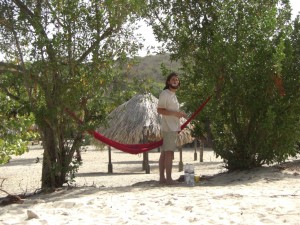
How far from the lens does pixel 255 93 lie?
6398 millimetres

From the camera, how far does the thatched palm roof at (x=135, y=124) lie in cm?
1350

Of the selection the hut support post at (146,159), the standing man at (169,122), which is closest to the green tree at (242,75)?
the standing man at (169,122)

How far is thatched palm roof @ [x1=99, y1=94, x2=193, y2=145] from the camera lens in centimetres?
1350

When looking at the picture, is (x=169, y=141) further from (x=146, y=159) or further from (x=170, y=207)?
(x=146, y=159)

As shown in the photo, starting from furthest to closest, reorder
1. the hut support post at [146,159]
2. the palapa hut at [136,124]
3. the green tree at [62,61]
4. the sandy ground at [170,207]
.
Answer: the palapa hut at [136,124] → the hut support post at [146,159] → the green tree at [62,61] → the sandy ground at [170,207]

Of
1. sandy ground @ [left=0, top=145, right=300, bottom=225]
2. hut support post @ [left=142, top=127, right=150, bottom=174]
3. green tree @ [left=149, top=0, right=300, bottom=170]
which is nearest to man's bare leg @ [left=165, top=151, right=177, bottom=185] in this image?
sandy ground @ [left=0, top=145, right=300, bottom=225]

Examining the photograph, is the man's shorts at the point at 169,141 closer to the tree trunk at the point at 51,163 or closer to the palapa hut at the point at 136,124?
the tree trunk at the point at 51,163

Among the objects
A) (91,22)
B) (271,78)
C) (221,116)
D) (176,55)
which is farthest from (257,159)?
(91,22)

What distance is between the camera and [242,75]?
6328 mm

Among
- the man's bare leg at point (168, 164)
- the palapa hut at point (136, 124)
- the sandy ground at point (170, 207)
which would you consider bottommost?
the sandy ground at point (170, 207)

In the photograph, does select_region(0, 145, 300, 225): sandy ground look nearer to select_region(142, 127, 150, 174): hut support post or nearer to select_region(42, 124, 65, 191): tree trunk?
select_region(42, 124, 65, 191): tree trunk

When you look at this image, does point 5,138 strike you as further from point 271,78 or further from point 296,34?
point 296,34

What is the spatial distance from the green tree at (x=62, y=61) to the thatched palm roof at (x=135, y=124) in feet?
23.3

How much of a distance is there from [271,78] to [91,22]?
2520mm
